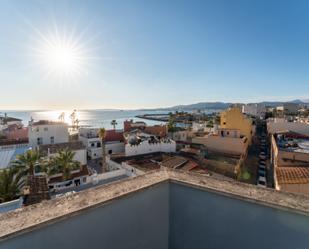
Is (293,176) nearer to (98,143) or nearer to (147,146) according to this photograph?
(147,146)

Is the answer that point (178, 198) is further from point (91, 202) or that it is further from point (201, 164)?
point (201, 164)

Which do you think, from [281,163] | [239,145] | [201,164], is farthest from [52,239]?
[239,145]

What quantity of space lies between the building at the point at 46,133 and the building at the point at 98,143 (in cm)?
321

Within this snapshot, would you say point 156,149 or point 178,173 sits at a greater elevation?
point 178,173

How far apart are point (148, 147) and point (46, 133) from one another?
13.2 metres

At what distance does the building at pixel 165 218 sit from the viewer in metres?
1.97

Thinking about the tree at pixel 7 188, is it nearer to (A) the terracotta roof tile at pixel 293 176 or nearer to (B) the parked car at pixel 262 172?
(A) the terracotta roof tile at pixel 293 176

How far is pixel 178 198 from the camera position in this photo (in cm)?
274

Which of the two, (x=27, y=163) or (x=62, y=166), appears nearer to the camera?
(x=27, y=163)

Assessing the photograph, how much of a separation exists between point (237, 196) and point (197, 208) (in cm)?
49

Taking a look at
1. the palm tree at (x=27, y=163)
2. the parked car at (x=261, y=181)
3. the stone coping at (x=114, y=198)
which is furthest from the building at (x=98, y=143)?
the stone coping at (x=114, y=198)

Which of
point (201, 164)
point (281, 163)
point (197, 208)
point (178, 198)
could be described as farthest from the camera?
point (201, 164)

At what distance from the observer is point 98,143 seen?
30094 millimetres

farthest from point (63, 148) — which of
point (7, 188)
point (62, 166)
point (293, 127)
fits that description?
point (293, 127)
